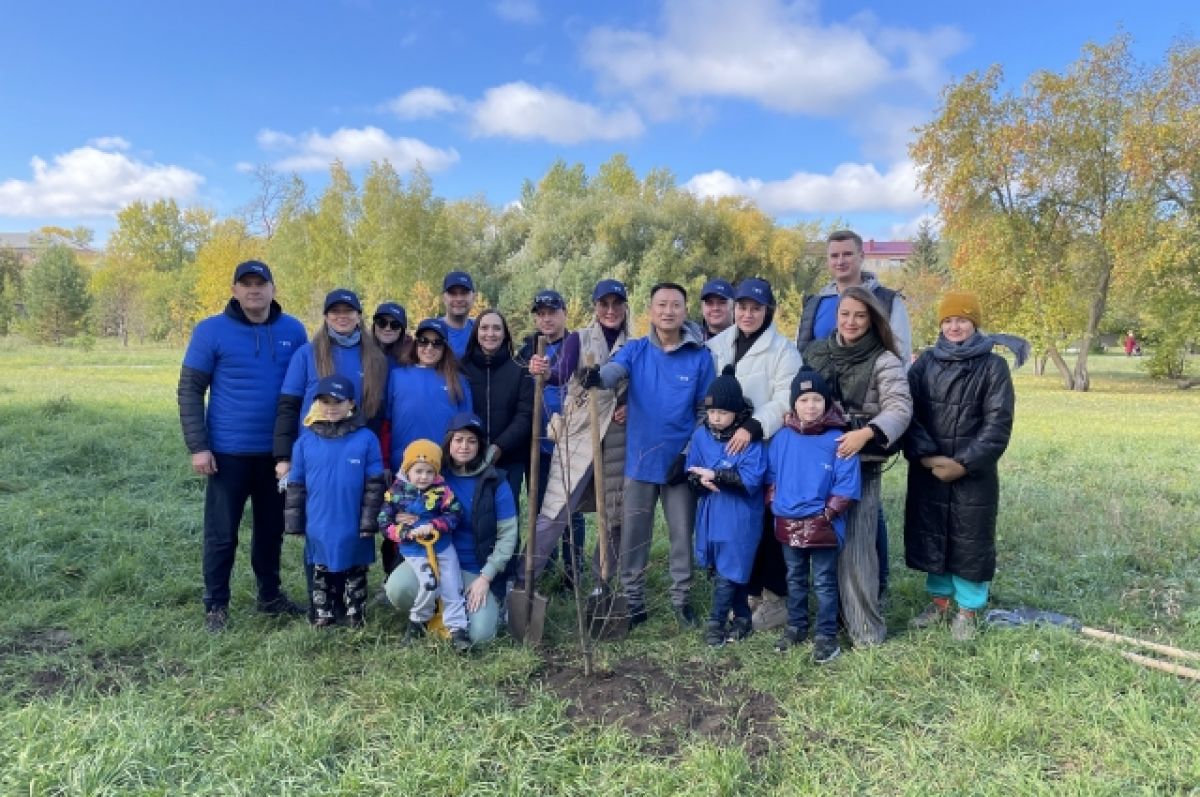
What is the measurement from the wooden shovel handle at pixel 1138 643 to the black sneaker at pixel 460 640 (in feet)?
11.2

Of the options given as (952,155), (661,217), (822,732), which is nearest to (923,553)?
(822,732)

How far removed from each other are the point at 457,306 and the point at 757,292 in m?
2.21

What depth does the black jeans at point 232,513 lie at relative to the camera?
452 cm

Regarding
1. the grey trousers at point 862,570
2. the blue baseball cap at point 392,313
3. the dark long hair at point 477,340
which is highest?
the blue baseball cap at point 392,313

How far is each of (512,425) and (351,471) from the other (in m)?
1.02

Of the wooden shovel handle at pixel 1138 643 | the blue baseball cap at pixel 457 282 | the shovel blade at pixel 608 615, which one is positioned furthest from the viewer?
the blue baseball cap at pixel 457 282

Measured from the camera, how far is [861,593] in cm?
418

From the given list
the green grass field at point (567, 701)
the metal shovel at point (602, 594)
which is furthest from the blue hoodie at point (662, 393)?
the green grass field at point (567, 701)

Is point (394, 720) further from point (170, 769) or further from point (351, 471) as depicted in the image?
point (351, 471)

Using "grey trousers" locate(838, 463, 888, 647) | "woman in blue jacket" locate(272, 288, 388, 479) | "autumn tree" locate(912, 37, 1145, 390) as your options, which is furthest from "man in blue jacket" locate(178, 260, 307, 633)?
"autumn tree" locate(912, 37, 1145, 390)

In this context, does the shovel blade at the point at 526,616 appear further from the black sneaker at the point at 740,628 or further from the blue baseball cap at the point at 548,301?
the blue baseball cap at the point at 548,301

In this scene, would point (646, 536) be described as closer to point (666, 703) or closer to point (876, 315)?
point (666, 703)

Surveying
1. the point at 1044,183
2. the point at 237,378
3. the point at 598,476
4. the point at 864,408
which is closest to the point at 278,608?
the point at 237,378

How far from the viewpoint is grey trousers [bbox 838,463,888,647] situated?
13.7 feet
